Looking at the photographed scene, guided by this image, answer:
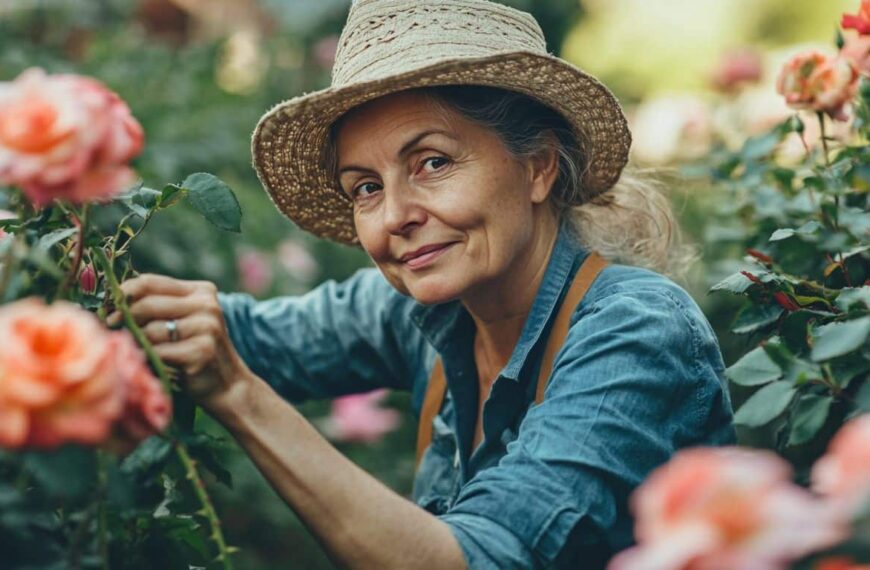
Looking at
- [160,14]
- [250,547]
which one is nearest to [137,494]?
[250,547]

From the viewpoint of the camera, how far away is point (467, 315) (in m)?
2.35

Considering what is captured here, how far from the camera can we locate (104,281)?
1475mm

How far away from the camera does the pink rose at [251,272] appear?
12.4 ft

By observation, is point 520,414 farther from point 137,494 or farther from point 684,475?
point 684,475

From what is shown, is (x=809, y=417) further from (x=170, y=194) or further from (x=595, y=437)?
(x=170, y=194)

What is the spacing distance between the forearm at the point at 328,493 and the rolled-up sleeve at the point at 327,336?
0.98 metres

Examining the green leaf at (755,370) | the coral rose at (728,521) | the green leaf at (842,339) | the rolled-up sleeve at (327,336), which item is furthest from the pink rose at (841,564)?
the rolled-up sleeve at (327,336)

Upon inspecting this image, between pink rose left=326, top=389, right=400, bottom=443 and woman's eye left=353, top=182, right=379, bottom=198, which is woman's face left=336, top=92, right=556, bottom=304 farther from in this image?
pink rose left=326, top=389, right=400, bottom=443

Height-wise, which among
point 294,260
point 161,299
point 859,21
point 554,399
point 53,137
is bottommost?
point 294,260

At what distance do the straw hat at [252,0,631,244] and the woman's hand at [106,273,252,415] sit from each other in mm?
564

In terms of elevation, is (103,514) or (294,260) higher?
(103,514)

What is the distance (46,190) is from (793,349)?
40.6 inches

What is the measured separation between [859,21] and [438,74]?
73 centimetres

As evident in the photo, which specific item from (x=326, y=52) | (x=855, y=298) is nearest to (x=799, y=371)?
(x=855, y=298)
